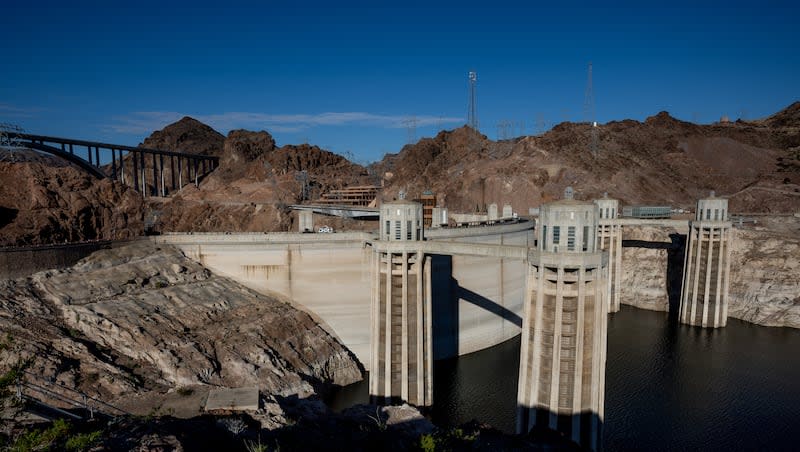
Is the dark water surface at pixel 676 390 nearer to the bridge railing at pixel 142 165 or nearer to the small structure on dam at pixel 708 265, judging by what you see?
the small structure on dam at pixel 708 265

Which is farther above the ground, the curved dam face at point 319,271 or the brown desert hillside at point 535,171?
the brown desert hillside at point 535,171

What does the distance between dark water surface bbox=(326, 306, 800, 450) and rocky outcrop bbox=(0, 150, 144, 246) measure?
32840mm

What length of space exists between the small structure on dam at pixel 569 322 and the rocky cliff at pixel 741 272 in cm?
4842

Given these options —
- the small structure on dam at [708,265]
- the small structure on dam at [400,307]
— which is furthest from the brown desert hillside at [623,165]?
the small structure on dam at [400,307]

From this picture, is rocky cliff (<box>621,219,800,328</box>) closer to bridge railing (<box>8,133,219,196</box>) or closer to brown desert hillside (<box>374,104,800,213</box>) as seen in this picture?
brown desert hillside (<box>374,104,800,213</box>)

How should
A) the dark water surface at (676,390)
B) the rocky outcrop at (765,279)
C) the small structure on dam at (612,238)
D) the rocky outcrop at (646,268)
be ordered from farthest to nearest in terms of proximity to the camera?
the rocky outcrop at (646,268) < the small structure on dam at (612,238) < the rocky outcrop at (765,279) < the dark water surface at (676,390)

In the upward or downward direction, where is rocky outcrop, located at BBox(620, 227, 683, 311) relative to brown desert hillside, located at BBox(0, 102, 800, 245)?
downward

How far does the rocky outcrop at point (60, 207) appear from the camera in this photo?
1806 inches

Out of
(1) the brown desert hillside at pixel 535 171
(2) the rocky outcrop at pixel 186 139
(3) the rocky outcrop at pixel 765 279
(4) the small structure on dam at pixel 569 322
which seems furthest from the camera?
(2) the rocky outcrop at pixel 186 139

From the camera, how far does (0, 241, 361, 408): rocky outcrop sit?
30.8m

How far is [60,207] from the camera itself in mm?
50094

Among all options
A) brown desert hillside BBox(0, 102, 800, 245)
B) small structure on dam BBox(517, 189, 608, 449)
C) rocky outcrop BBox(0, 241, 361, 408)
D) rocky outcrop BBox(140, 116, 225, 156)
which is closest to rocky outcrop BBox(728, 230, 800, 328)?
brown desert hillside BBox(0, 102, 800, 245)

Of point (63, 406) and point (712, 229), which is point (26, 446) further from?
point (712, 229)

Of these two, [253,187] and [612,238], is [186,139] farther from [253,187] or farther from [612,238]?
[612,238]
